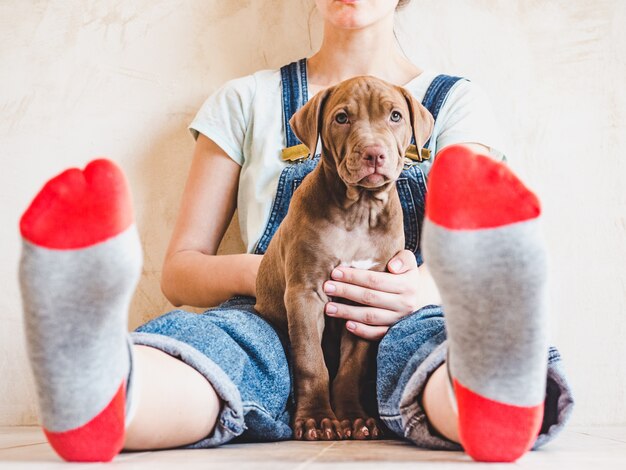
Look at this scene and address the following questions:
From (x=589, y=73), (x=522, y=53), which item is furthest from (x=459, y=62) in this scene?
(x=589, y=73)

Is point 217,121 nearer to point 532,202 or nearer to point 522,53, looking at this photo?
point 522,53

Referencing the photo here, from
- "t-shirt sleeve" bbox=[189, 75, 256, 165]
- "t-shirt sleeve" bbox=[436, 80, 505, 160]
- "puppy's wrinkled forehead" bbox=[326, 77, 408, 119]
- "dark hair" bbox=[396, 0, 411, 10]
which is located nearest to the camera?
"puppy's wrinkled forehead" bbox=[326, 77, 408, 119]

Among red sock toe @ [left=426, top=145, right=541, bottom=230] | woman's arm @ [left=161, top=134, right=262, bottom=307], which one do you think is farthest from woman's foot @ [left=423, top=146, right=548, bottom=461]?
woman's arm @ [left=161, top=134, right=262, bottom=307]

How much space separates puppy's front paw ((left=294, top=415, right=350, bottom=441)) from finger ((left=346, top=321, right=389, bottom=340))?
188 millimetres

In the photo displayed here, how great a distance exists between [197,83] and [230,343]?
112 cm

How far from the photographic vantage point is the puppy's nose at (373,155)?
1291mm

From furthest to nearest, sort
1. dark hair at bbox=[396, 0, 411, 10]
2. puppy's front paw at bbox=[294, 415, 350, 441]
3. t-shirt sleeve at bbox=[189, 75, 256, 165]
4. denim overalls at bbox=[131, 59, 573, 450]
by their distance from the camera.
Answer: dark hair at bbox=[396, 0, 411, 10] < t-shirt sleeve at bbox=[189, 75, 256, 165] < puppy's front paw at bbox=[294, 415, 350, 441] < denim overalls at bbox=[131, 59, 573, 450]

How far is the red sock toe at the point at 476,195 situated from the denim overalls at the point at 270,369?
0.92 feet

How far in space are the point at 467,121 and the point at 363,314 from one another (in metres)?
0.60

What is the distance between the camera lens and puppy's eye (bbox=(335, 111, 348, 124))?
1.40 m

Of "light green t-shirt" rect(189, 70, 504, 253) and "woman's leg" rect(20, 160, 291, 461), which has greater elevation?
"light green t-shirt" rect(189, 70, 504, 253)

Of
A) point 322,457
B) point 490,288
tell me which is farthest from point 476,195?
point 322,457

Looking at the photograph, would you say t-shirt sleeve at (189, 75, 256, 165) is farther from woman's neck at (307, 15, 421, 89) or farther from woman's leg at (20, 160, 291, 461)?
woman's leg at (20, 160, 291, 461)

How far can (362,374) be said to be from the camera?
1.39 m
